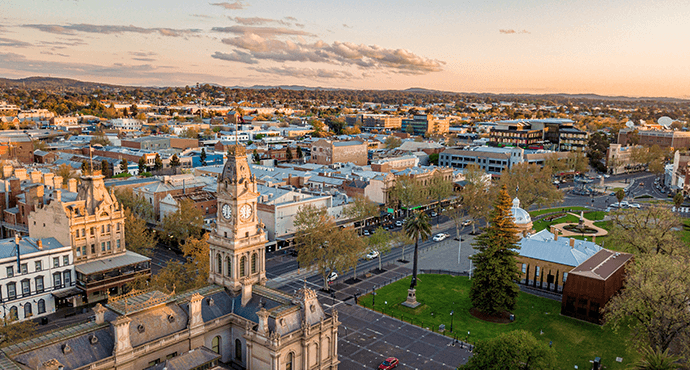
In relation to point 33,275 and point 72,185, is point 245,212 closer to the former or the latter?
point 33,275

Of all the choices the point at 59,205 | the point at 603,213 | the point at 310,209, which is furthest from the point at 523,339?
the point at 603,213

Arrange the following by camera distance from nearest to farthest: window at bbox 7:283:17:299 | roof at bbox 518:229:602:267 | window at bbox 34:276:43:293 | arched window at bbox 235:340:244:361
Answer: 1. arched window at bbox 235:340:244:361
2. window at bbox 7:283:17:299
3. window at bbox 34:276:43:293
4. roof at bbox 518:229:602:267

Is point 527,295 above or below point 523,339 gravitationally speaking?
below

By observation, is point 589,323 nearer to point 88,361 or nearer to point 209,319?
point 209,319

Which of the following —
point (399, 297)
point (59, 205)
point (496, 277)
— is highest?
point (59, 205)

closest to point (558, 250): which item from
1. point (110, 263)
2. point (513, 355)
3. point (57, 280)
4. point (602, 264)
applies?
point (602, 264)

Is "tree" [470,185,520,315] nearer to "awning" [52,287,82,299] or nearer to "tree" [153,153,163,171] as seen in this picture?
"awning" [52,287,82,299]

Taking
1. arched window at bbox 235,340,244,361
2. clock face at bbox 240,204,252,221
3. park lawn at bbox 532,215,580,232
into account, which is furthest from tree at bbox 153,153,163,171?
arched window at bbox 235,340,244,361
